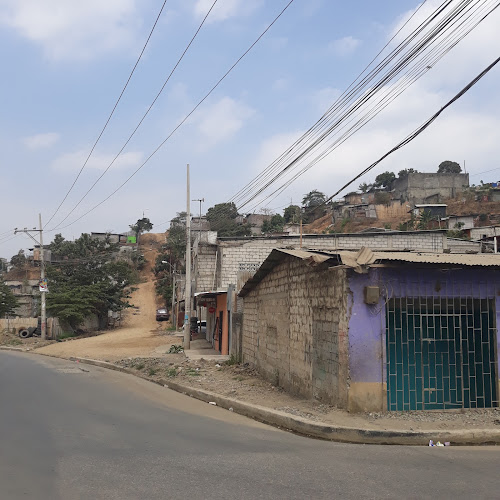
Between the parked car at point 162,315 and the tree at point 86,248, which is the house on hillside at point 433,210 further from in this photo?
the tree at point 86,248

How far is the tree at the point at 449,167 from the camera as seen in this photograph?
8444 centimetres

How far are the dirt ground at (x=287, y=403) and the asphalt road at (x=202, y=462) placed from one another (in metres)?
0.69

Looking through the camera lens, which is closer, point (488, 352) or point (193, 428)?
point (193, 428)

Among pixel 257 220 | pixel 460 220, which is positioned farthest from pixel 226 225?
pixel 460 220

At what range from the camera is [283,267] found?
13055 millimetres

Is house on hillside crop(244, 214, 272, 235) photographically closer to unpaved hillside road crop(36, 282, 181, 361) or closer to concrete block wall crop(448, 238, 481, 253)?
unpaved hillside road crop(36, 282, 181, 361)

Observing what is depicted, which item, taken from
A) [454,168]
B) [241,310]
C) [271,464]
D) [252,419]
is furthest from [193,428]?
[454,168]

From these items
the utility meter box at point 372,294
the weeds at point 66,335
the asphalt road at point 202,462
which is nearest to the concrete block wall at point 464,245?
the utility meter box at point 372,294

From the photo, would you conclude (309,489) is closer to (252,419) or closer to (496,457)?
(496,457)

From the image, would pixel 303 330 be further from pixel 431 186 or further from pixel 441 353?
pixel 431 186

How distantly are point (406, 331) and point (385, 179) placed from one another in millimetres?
74825

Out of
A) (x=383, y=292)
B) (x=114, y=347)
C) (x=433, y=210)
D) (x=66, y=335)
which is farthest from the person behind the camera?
(x=433, y=210)

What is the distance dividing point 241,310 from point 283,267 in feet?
21.3

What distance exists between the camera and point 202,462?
6.30 meters
